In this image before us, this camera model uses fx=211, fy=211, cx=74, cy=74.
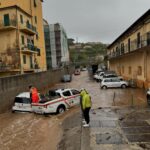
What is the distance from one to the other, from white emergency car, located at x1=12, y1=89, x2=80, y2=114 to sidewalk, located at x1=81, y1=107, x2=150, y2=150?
10.7 ft

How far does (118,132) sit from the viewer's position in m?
9.27

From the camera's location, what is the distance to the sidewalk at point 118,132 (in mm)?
7850

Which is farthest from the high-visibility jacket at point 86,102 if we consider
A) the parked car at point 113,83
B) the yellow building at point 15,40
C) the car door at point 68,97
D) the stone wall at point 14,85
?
the yellow building at point 15,40

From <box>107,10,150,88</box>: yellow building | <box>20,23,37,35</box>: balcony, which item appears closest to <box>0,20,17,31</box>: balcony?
<box>20,23,37,35</box>: balcony

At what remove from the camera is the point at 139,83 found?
1078 inches

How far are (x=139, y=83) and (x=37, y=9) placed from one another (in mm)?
25226

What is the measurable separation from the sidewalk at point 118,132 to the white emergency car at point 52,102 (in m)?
3.27

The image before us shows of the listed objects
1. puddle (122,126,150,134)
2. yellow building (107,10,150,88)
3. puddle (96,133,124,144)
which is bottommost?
puddle (96,133,124,144)

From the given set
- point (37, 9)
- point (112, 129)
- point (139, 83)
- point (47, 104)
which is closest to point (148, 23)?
point (139, 83)

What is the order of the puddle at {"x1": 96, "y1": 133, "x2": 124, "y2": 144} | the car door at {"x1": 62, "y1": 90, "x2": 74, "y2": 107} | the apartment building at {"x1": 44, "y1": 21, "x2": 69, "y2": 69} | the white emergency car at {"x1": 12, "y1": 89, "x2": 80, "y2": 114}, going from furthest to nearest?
1. the apartment building at {"x1": 44, "y1": 21, "x2": 69, "y2": 69}
2. the car door at {"x1": 62, "y1": 90, "x2": 74, "y2": 107}
3. the white emergency car at {"x1": 12, "y1": 89, "x2": 80, "y2": 114}
4. the puddle at {"x1": 96, "y1": 133, "x2": 124, "y2": 144}

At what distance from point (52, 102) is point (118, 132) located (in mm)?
6578

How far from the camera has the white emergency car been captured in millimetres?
14719

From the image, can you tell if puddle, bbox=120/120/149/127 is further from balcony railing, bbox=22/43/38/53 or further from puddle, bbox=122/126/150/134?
balcony railing, bbox=22/43/38/53

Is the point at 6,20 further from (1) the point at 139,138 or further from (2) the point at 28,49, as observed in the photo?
(1) the point at 139,138
